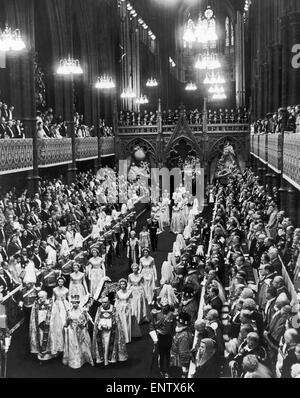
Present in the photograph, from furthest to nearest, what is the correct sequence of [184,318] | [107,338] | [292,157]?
[292,157] < [107,338] < [184,318]

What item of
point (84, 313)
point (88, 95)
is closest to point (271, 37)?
point (88, 95)

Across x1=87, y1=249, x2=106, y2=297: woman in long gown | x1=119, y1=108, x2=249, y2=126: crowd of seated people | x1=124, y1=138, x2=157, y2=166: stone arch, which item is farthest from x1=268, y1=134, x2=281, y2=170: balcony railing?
x1=124, y1=138, x2=157, y2=166: stone arch


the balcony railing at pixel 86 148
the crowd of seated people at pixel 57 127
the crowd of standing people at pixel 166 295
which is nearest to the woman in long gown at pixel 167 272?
the crowd of standing people at pixel 166 295

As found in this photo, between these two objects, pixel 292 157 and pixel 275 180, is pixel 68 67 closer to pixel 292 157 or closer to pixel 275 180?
pixel 275 180

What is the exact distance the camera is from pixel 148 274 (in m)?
16.7

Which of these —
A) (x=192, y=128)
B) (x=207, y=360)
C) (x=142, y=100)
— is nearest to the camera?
(x=207, y=360)

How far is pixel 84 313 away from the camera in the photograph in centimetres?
1232

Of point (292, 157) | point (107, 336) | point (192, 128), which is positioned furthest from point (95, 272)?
point (192, 128)

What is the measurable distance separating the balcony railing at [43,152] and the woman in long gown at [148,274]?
8.23 m

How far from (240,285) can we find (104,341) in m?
3.14

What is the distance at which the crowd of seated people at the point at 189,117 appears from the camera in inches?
1698

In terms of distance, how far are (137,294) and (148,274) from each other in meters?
1.68

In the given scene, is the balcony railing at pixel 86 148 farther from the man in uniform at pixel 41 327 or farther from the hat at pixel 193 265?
the man in uniform at pixel 41 327

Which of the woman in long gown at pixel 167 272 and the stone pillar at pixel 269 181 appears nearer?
the woman in long gown at pixel 167 272
